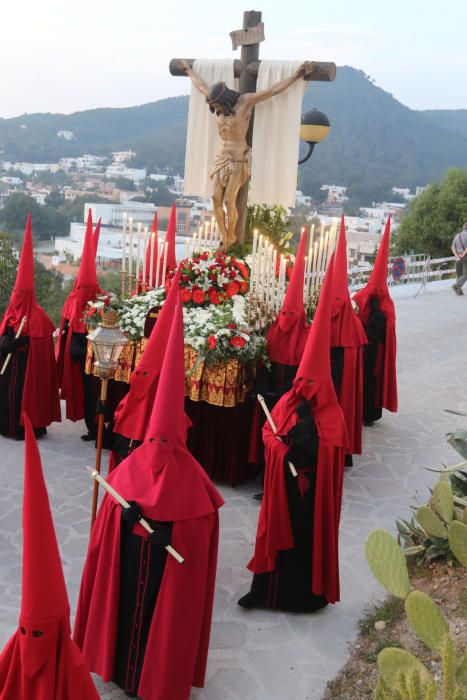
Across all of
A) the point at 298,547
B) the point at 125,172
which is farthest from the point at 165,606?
the point at 125,172

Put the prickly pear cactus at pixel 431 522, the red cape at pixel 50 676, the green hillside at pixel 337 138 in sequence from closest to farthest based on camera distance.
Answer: the red cape at pixel 50 676
the prickly pear cactus at pixel 431 522
the green hillside at pixel 337 138

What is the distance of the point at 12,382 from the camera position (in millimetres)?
7402

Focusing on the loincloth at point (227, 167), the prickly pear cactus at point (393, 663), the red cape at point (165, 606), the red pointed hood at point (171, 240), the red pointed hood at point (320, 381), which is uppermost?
the loincloth at point (227, 167)

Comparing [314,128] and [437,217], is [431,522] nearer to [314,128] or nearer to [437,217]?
[314,128]

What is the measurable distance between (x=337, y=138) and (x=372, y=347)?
2339 inches

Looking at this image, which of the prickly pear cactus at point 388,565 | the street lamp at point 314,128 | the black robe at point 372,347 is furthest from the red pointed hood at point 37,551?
the street lamp at point 314,128

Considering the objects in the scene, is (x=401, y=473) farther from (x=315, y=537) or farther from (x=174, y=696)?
(x=174, y=696)

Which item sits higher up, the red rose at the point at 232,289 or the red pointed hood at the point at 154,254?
the red pointed hood at the point at 154,254

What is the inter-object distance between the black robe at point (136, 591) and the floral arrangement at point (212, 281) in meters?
3.64

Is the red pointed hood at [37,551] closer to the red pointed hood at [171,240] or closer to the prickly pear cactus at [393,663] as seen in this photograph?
the prickly pear cactus at [393,663]

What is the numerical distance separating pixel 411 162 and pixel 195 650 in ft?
217

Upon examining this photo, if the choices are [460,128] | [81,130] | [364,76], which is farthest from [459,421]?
[460,128]

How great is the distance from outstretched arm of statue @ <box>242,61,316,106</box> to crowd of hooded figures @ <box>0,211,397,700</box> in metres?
1.87

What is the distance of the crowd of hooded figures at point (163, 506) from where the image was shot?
2.72m
